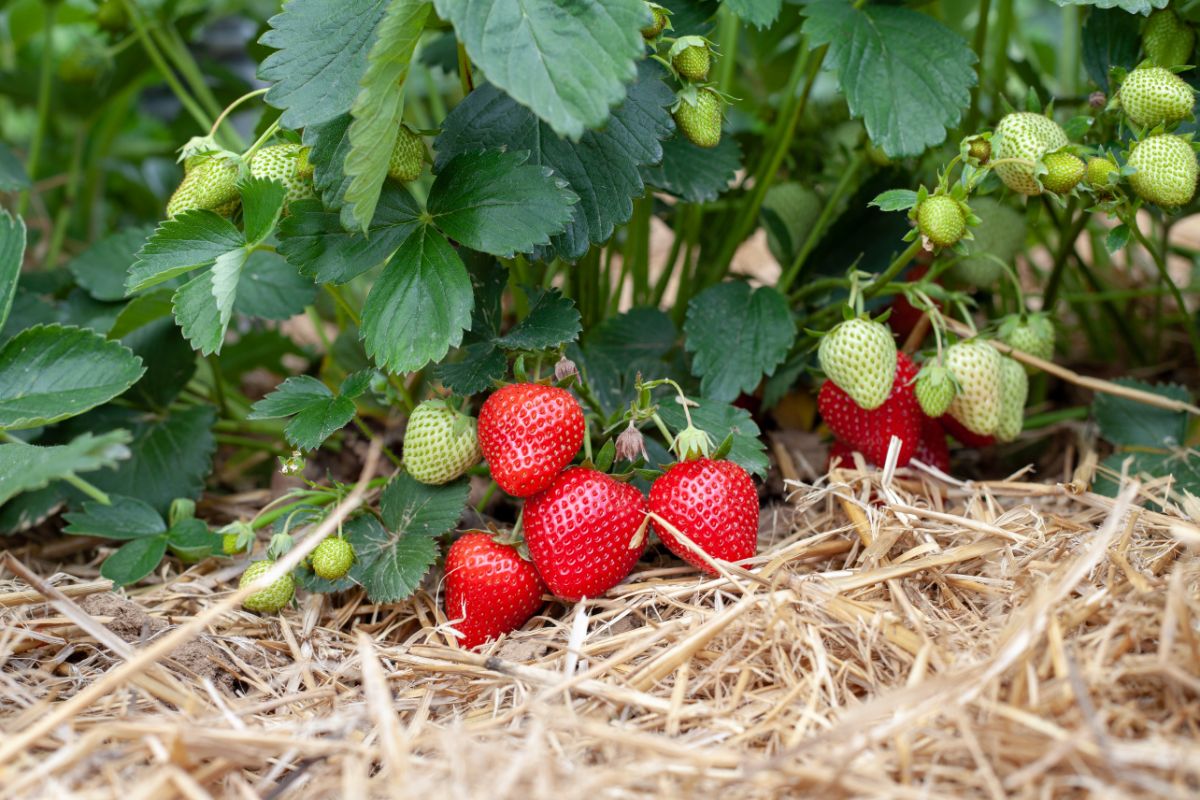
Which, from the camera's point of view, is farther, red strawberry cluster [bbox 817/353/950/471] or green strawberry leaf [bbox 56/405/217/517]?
green strawberry leaf [bbox 56/405/217/517]

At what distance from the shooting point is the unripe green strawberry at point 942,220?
110 cm

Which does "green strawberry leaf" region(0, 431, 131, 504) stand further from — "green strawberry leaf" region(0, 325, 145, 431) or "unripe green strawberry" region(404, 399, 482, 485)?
"unripe green strawberry" region(404, 399, 482, 485)

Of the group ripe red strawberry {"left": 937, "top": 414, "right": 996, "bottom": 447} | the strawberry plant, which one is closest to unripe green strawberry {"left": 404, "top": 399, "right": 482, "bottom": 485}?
the strawberry plant

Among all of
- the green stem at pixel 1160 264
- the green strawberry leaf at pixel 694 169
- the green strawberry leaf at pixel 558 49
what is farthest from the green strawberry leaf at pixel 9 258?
the green stem at pixel 1160 264

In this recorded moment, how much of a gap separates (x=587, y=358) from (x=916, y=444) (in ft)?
1.47

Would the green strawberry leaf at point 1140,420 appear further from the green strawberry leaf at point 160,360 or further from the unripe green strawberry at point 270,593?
the green strawberry leaf at point 160,360

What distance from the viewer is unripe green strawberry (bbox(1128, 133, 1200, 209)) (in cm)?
108

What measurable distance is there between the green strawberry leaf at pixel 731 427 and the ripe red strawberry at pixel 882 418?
13 cm

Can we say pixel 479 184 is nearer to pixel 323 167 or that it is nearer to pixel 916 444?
pixel 323 167

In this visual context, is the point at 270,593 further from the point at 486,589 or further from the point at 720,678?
the point at 720,678

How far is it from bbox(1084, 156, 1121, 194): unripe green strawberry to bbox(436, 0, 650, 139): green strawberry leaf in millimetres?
534

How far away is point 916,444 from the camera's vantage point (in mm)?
1299

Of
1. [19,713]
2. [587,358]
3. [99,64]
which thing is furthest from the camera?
[99,64]

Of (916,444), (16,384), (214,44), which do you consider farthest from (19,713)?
(214,44)
